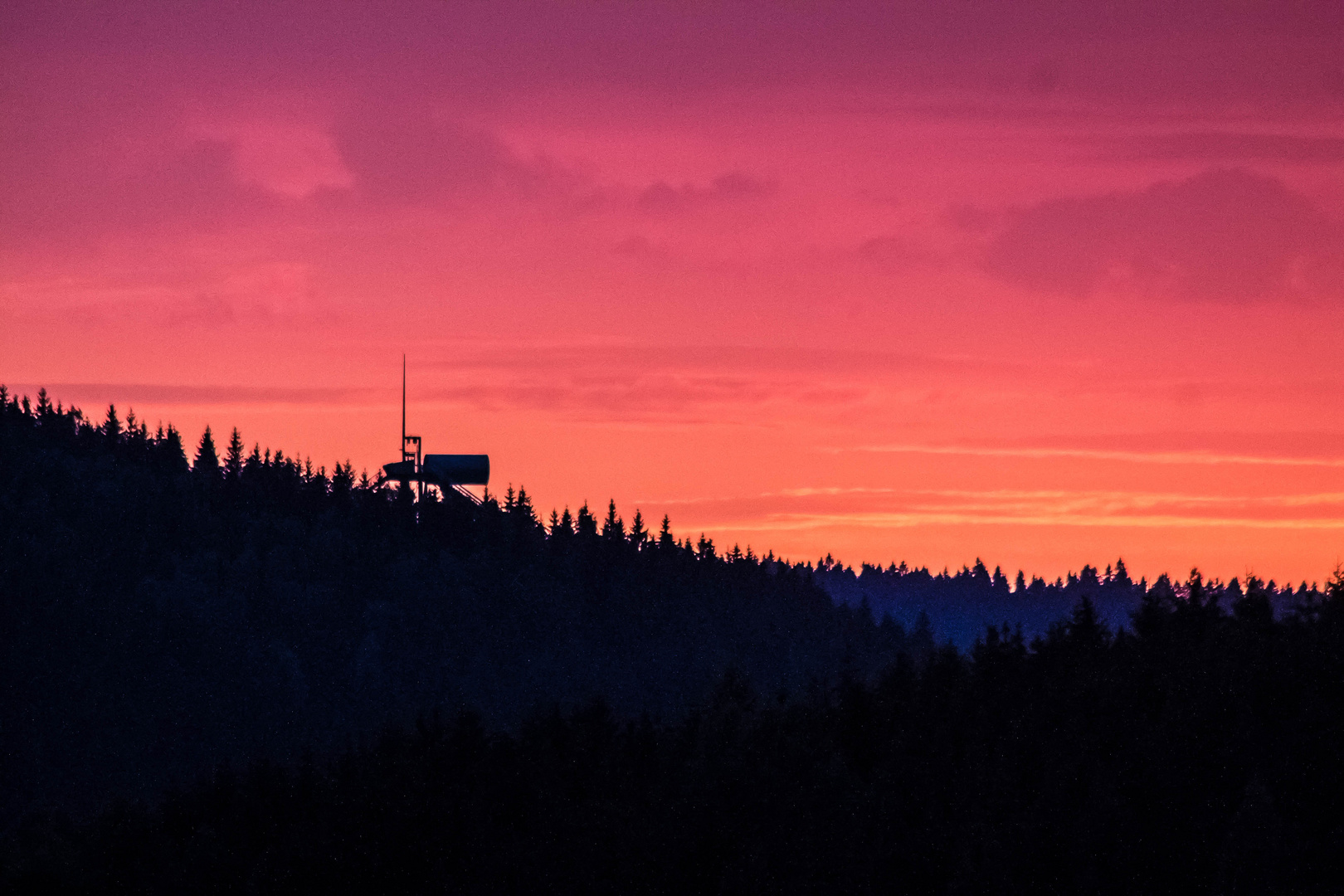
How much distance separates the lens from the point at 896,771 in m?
98.2

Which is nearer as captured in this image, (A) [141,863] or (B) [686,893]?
(B) [686,893]

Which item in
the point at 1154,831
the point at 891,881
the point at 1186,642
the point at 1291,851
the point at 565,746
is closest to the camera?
the point at 1291,851

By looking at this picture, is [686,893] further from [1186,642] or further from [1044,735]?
[1186,642]

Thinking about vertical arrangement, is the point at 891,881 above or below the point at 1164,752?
below

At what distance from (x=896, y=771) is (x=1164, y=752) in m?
19.1

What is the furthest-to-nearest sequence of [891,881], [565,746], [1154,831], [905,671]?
1. [565,746]
2. [905,671]
3. [891,881]
4. [1154,831]

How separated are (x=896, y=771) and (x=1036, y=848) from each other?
63.1 feet

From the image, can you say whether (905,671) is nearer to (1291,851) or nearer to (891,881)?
(891,881)

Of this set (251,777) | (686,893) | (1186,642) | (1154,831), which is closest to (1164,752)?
(1154,831)

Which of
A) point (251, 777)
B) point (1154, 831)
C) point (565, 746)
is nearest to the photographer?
point (1154, 831)

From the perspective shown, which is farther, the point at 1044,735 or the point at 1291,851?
the point at 1044,735

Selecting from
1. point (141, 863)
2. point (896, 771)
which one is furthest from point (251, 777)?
point (896, 771)

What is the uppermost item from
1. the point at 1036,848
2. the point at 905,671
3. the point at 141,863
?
the point at 905,671

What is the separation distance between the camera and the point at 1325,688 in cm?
8138
